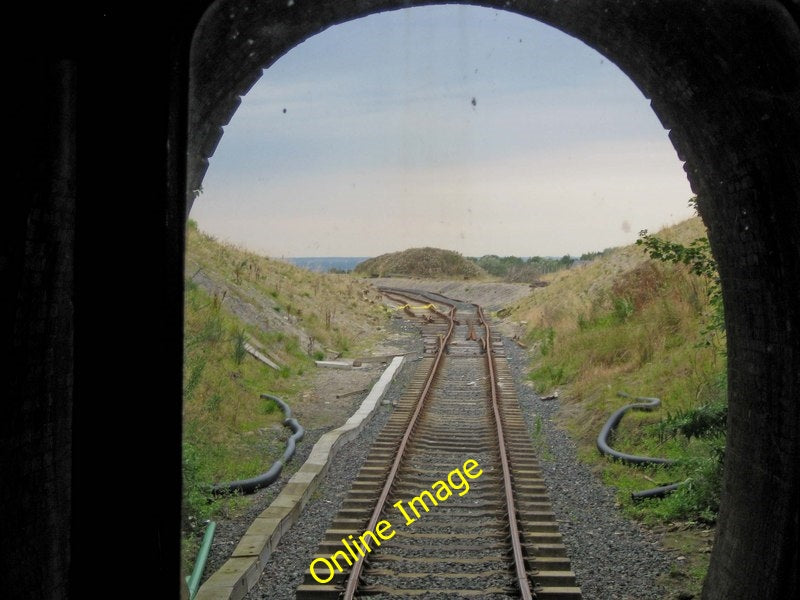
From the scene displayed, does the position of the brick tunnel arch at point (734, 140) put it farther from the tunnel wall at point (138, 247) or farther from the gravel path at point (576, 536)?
the gravel path at point (576, 536)

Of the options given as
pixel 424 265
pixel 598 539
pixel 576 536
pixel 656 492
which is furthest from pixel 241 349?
pixel 424 265

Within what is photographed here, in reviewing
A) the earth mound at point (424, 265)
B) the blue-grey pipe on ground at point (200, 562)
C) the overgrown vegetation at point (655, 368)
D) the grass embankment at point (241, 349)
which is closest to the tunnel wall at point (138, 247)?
the blue-grey pipe on ground at point (200, 562)

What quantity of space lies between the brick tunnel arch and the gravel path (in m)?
0.89

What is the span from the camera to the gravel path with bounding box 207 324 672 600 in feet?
19.2

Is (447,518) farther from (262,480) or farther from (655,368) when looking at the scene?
(655,368)

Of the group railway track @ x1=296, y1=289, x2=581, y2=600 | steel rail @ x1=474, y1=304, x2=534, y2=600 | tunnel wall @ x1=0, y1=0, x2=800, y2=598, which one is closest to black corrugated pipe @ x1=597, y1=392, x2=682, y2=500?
railway track @ x1=296, y1=289, x2=581, y2=600

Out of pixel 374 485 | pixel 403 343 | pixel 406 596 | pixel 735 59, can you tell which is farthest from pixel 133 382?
pixel 403 343

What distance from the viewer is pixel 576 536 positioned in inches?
272

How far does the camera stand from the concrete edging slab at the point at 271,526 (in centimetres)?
562

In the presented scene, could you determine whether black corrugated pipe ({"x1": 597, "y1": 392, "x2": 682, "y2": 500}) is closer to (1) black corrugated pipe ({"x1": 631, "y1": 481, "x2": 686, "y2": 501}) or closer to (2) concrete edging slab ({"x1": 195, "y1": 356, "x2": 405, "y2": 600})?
(1) black corrugated pipe ({"x1": 631, "y1": 481, "x2": 686, "y2": 501})

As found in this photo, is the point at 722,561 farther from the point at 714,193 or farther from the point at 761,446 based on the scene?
the point at 714,193

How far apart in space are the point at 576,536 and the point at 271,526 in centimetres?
270

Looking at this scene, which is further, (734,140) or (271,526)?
(271,526)

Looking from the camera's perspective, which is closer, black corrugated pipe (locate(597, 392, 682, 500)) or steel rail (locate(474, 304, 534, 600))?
steel rail (locate(474, 304, 534, 600))
